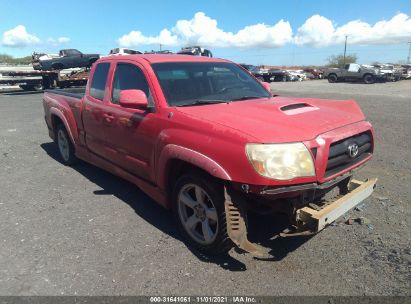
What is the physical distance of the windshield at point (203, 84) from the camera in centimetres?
380

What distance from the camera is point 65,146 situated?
6266 millimetres

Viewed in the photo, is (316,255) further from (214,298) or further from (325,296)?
(214,298)

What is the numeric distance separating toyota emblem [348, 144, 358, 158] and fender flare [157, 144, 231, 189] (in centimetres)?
117

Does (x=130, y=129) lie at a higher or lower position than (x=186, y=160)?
higher

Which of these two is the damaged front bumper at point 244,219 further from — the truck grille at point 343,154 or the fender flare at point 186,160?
the truck grille at point 343,154

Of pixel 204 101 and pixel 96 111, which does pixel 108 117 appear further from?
pixel 204 101

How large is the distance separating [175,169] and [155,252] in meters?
0.82

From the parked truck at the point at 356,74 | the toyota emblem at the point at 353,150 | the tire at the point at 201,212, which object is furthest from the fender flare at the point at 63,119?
the parked truck at the point at 356,74

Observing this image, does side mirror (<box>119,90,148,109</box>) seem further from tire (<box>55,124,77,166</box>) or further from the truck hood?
tire (<box>55,124,77,166</box>)

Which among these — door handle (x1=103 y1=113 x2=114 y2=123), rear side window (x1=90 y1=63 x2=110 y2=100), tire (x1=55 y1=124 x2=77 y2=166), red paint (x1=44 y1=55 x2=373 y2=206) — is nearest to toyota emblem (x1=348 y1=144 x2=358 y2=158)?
red paint (x1=44 y1=55 x2=373 y2=206)

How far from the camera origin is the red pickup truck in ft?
9.15

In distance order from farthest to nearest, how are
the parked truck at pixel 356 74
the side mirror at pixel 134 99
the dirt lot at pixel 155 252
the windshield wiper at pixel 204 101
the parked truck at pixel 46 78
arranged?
the parked truck at pixel 356 74, the parked truck at pixel 46 78, the windshield wiper at pixel 204 101, the side mirror at pixel 134 99, the dirt lot at pixel 155 252

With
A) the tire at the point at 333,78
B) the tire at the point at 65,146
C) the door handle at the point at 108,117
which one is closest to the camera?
the door handle at the point at 108,117

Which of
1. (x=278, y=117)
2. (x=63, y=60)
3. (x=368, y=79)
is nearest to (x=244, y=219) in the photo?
(x=278, y=117)
